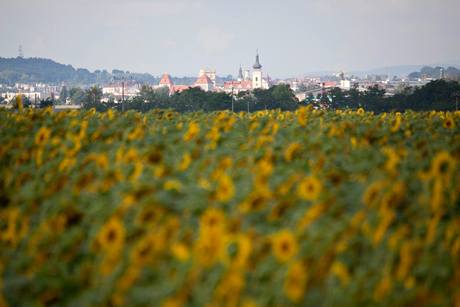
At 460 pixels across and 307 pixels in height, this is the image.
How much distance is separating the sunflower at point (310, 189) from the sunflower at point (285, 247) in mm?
573

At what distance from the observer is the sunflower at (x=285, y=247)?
2.43m

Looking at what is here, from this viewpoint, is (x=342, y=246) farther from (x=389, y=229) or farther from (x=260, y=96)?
(x=260, y=96)

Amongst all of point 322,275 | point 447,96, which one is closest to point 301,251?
point 322,275

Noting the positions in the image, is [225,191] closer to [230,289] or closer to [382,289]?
[230,289]

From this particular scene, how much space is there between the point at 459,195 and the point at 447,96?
55.5 metres

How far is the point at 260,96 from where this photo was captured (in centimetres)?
6819

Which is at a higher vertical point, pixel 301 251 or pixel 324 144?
pixel 324 144

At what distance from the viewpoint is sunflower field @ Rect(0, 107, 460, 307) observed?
235cm

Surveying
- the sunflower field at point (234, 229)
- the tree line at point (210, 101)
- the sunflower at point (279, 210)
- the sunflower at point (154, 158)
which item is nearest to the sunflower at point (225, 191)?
the sunflower field at point (234, 229)

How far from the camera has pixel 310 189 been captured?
9.85 feet

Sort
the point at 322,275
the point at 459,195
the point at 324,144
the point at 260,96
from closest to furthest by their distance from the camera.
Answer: the point at 322,275
the point at 459,195
the point at 324,144
the point at 260,96

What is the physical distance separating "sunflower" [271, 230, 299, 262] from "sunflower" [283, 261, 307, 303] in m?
0.13

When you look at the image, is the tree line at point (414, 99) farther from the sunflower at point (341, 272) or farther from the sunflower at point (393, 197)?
the sunflower at point (341, 272)

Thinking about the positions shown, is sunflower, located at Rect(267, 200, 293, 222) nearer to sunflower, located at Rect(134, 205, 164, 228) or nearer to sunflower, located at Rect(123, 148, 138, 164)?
sunflower, located at Rect(134, 205, 164, 228)
